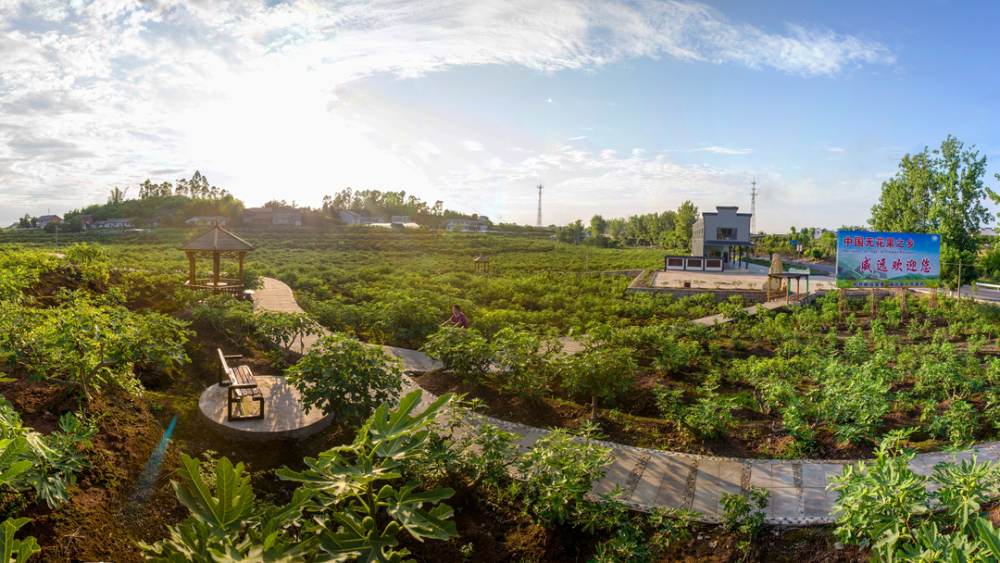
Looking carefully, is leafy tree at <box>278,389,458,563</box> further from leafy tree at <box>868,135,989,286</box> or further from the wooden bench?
leafy tree at <box>868,135,989,286</box>

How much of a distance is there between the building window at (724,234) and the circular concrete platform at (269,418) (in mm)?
31207

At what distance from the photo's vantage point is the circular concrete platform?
4.57 meters

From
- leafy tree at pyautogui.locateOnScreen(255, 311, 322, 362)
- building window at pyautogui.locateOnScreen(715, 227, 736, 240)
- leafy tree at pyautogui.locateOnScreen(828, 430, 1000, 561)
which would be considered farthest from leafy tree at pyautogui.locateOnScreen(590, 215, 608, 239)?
leafy tree at pyautogui.locateOnScreen(828, 430, 1000, 561)

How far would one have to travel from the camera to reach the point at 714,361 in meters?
7.91

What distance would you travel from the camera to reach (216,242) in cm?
1071

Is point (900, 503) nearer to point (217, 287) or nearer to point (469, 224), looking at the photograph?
point (217, 287)

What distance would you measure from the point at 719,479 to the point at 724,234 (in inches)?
1206

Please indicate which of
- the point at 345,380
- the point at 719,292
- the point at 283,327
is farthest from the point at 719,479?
the point at 719,292

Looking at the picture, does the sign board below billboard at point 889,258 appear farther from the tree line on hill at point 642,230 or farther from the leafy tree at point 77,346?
the tree line on hill at point 642,230

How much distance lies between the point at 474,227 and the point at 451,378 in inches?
2976

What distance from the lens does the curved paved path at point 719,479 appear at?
3699mm

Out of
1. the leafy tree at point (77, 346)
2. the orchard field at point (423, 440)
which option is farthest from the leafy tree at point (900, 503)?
the leafy tree at point (77, 346)

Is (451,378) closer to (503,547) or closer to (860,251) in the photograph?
(503,547)

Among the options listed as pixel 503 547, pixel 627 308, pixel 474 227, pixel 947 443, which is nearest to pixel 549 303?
pixel 627 308
